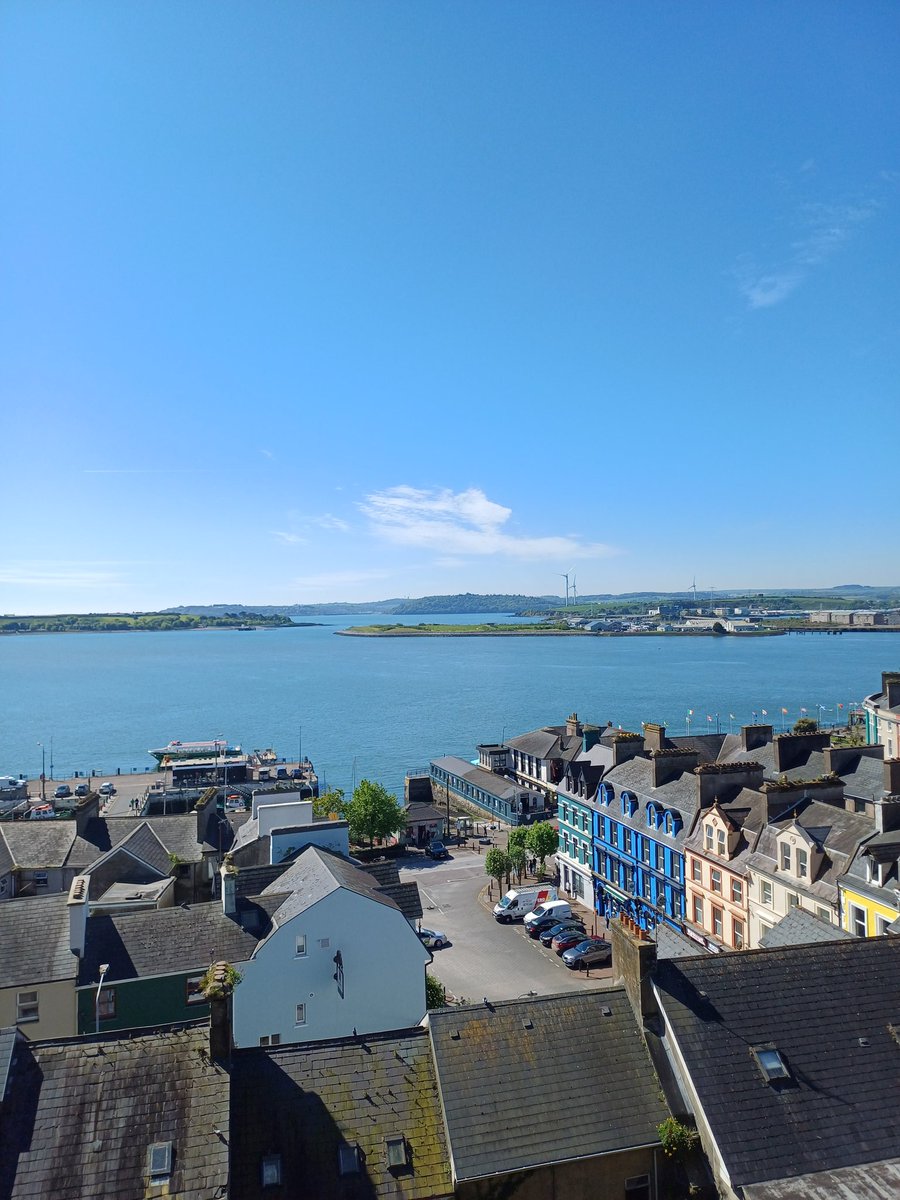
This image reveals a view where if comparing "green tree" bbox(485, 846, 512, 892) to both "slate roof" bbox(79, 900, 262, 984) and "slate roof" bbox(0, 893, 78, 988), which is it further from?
"slate roof" bbox(0, 893, 78, 988)

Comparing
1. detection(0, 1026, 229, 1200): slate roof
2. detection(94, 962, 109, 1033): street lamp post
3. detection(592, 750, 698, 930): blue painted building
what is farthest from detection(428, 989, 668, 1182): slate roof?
detection(592, 750, 698, 930): blue painted building

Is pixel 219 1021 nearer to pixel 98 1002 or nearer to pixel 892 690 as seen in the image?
pixel 98 1002

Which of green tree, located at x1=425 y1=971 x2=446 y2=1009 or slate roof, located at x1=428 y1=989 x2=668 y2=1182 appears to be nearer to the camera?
slate roof, located at x1=428 y1=989 x2=668 y2=1182

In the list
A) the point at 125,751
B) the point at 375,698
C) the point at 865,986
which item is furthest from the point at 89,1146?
the point at 375,698

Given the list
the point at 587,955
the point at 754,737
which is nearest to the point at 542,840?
the point at 587,955

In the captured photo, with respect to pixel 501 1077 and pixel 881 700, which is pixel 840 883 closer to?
pixel 501 1077

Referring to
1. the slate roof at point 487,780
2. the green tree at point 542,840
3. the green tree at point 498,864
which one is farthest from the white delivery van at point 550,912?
the slate roof at point 487,780

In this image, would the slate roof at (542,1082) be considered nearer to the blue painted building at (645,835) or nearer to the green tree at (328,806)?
the blue painted building at (645,835)
